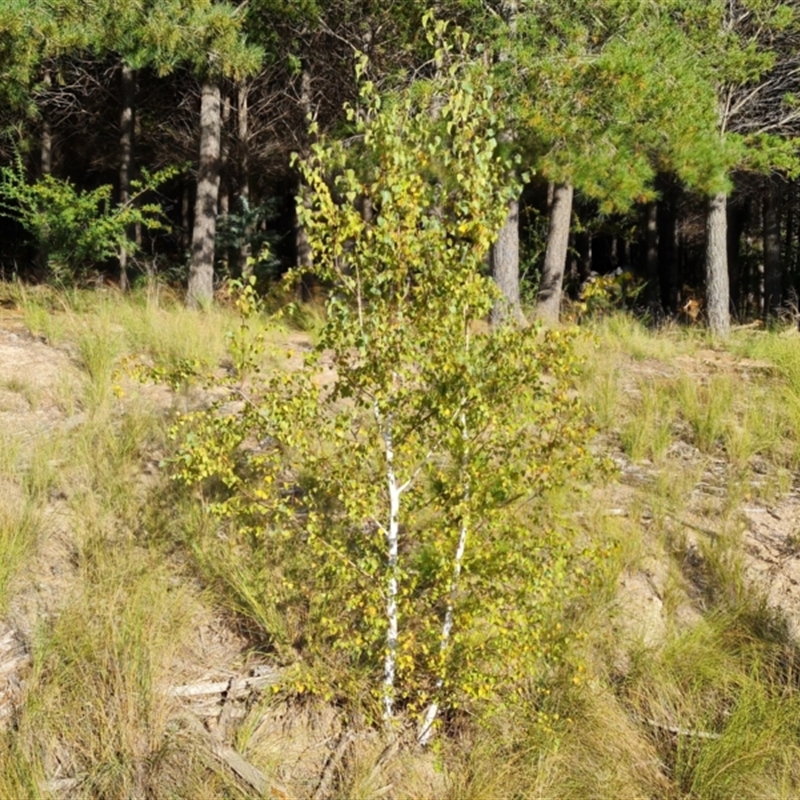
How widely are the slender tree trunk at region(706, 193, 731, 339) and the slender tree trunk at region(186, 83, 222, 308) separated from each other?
668 cm

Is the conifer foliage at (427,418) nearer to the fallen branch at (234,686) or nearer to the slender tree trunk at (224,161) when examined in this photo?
the fallen branch at (234,686)

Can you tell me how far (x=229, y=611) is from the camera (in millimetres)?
4258

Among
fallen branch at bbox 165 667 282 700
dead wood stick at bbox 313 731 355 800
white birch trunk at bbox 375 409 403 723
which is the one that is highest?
white birch trunk at bbox 375 409 403 723

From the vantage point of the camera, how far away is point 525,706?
3.68m

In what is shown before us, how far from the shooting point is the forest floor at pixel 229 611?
350cm

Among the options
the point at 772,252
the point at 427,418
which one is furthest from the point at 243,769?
the point at 772,252

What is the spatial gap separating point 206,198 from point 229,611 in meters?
7.82

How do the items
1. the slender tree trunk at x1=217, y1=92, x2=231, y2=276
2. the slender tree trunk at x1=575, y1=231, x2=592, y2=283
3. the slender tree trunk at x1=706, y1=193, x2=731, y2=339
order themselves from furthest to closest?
the slender tree trunk at x1=575, y1=231, x2=592, y2=283, the slender tree trunk at x1=217, y1=92, x2=231, y2=276, the slender tree trunk at x1=706, y1=193, x2=731, y2=339

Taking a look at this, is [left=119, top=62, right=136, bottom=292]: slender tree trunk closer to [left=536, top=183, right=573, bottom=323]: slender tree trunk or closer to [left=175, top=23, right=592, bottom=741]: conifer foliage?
[left=536, top=183, right=573, bottom=323]: slender tree trunk

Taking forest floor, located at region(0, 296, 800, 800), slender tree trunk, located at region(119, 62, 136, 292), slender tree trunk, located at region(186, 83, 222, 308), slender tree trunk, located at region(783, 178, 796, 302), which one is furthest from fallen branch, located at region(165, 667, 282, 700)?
slender tree trunk, located at region(783, 178, 796, 302)

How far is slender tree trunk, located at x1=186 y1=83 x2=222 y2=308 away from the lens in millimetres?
10648

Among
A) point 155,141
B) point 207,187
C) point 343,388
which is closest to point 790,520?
point 343,388

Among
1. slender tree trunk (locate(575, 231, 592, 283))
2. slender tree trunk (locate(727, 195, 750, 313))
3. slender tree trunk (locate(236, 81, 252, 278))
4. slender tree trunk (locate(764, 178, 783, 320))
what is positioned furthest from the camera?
slender tree trunk (locate(727, 195, 750, 313))

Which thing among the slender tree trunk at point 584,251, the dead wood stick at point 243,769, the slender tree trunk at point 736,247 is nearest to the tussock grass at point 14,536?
the dead wood stick at point 243,769
